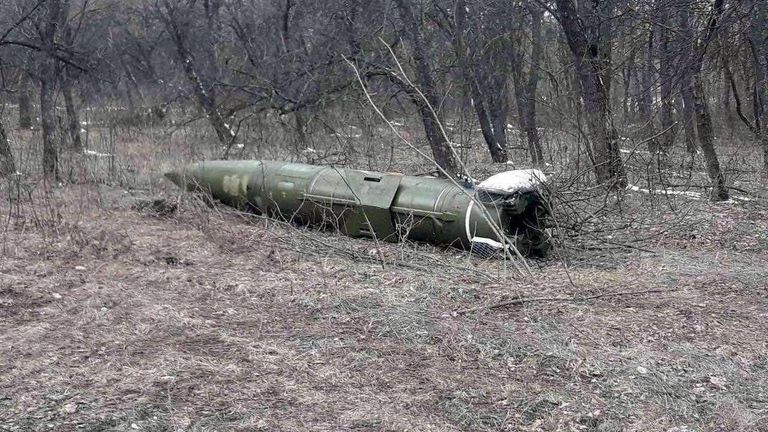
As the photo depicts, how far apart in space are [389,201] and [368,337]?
3366mm

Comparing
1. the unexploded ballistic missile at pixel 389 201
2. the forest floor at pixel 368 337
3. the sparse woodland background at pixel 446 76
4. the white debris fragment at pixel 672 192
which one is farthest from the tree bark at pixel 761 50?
the unexploded ballistic missile at pixel 389 201

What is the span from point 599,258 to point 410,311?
9.07 ft

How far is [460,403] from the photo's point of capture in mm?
3891

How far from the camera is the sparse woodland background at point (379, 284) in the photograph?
391cm

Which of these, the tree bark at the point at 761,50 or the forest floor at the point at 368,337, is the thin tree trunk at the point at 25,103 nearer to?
the forest floor at the point at 368,337

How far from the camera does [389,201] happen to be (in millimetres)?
8055

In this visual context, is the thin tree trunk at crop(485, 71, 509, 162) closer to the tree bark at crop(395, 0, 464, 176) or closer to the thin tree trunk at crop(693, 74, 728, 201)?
the tree bark at crop(395, 0, 464, 176)

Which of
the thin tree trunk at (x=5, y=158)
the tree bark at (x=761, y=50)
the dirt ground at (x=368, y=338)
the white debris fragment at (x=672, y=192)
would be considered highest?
the tree bark at (x=761, y=50)

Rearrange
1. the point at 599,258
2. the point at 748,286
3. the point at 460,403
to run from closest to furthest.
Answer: the point at 460,403
the point at 748,286
the point at 599,258

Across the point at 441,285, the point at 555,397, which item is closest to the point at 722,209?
the point at 441,285

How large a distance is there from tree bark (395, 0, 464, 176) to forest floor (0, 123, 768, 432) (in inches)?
149

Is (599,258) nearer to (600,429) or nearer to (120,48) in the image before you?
(600,429)

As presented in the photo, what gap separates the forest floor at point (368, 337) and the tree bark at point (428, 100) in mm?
3793

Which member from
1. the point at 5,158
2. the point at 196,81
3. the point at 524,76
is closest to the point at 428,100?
the point at 524,76
